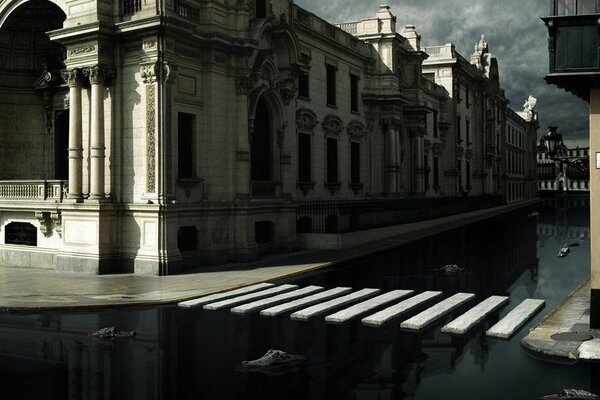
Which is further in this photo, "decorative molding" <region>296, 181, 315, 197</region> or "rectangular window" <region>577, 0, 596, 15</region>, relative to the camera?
"decorative molding" <region>296, 181, 315, 197</region>

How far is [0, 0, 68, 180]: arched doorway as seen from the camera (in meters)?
24.0

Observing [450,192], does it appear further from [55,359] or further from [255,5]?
[55,359]

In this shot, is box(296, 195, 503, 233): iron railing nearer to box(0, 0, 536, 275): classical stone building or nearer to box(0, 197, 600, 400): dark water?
box(0, 0, 536, 275): classical stone building

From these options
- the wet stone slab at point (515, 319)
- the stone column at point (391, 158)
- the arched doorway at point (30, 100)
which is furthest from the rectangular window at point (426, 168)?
the wet stone slab at point (515, 319)

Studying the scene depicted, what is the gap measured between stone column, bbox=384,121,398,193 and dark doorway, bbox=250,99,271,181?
1526 cm

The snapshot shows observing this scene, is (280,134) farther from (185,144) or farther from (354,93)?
(354,93)

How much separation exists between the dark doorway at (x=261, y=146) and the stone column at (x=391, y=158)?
1526cm

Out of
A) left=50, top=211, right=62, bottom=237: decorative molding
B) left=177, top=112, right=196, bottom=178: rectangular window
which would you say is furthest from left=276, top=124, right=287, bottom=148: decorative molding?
left=50, top=211, right=62, bottom=237: decorative molding

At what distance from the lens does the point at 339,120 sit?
1362 inches

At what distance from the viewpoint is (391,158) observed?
39.5 m

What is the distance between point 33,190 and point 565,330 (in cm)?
1813

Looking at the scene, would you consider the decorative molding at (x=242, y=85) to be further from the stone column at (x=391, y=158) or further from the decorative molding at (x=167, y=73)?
the stone column at (x=391, y=158)

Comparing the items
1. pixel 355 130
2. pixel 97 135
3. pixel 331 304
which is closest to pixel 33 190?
pixel 97 135

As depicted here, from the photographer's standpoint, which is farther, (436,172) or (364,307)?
(436,172)
